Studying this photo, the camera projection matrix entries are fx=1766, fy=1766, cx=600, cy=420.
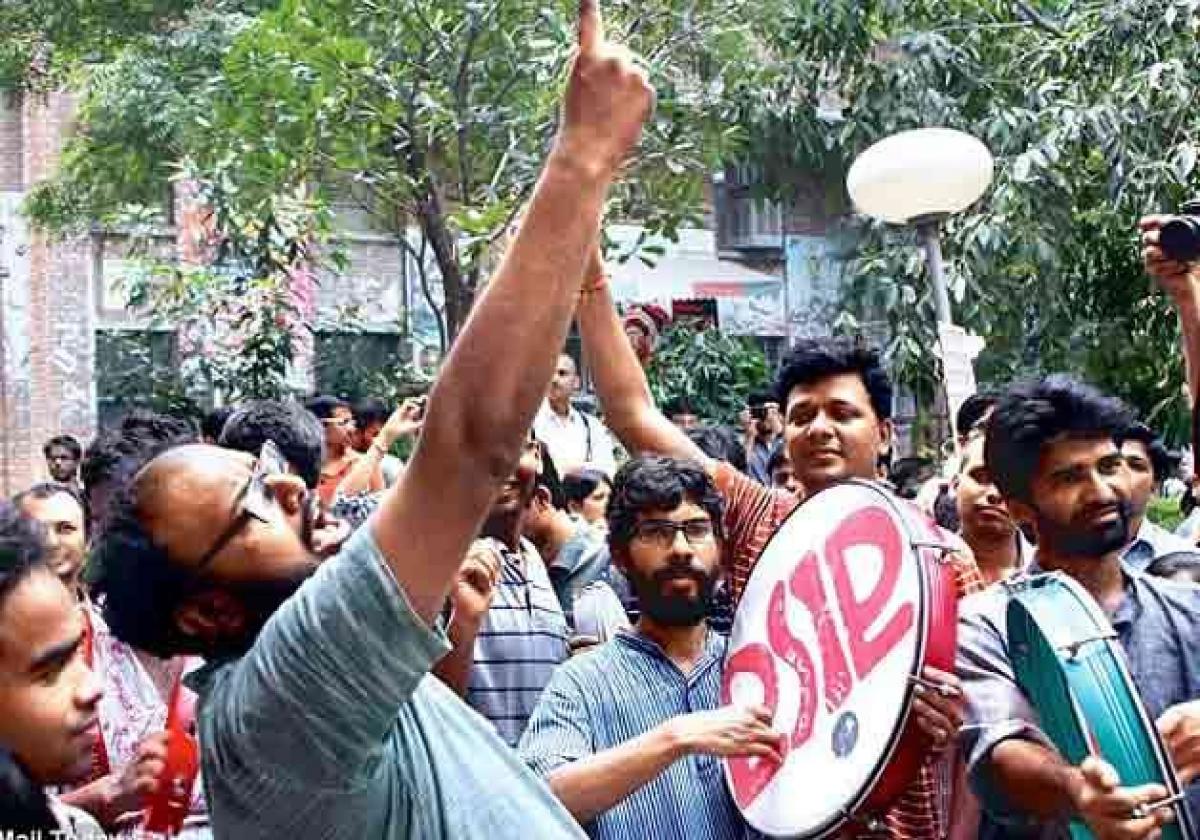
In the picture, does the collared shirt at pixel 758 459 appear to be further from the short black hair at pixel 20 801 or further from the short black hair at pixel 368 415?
the short black hair at pixel 20 801

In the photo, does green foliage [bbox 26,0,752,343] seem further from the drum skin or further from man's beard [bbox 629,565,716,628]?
the drum skin

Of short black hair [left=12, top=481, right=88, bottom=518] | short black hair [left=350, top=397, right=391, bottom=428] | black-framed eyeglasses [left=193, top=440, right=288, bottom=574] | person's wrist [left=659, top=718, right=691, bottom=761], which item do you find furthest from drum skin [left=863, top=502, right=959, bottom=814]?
short black hair [left=350, top=397, right=391, bottom=428]

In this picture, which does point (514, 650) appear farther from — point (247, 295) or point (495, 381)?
point (247, 295)

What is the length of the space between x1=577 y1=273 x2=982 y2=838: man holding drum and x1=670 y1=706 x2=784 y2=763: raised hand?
61 cm

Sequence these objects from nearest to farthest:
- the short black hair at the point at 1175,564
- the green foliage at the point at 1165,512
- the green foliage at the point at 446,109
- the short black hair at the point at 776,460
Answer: the short black hair at the point at 1175,564
the short black hair at the point at 776,460
the green foliage at the point at 446,109
the green foliage at the point at 1165,512

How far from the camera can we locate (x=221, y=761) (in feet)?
6.54

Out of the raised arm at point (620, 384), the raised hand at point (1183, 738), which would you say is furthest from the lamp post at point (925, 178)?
the raised hand at point (1183, 738)

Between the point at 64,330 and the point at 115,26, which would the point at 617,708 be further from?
the point at 64,330

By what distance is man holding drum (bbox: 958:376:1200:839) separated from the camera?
293cm

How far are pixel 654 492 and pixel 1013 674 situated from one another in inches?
41.7

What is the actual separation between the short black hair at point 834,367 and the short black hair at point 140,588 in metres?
2.37

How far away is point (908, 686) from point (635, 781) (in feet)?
1.90

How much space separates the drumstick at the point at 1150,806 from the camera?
2578 millimetres

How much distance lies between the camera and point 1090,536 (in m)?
3.23
